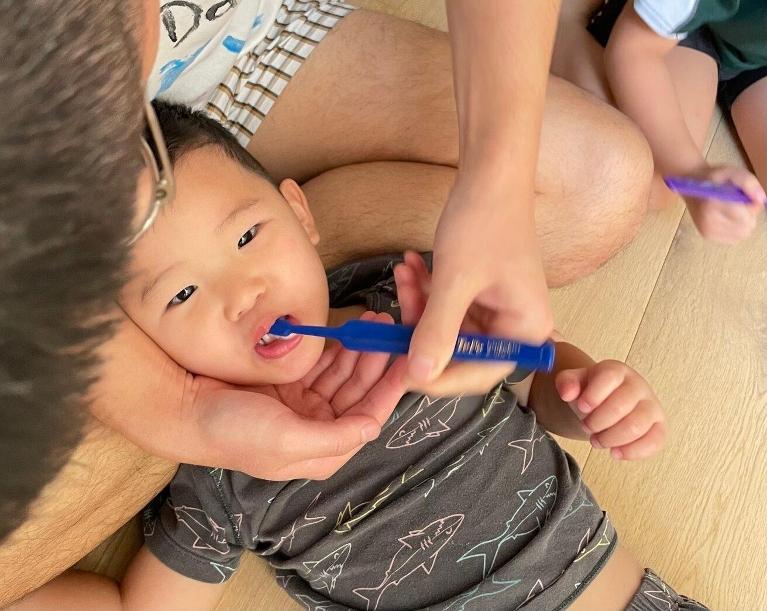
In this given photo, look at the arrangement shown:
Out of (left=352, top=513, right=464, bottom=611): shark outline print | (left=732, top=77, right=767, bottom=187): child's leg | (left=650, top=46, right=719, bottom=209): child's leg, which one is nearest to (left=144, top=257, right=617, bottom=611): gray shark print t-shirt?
(left=352, top=513, right=464, bottom=611): shark outline print

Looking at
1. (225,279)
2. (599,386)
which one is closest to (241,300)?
(225,279)

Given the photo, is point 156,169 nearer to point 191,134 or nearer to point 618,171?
point 191,134

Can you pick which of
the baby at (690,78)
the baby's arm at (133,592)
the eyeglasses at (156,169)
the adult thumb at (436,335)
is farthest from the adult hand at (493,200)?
the baby's arm at (133,592)

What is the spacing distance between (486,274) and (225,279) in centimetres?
24

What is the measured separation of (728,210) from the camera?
0.87 m

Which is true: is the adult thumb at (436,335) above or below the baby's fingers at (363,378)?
above

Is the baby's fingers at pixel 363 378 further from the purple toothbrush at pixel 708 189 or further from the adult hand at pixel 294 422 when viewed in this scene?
the purple toothbrush at pixel 708 189

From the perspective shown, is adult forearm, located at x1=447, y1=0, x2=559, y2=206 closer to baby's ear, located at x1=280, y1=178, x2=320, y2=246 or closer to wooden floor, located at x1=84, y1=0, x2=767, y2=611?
baby's ear, located at x1=280, y1=178, x2=320, y2=246

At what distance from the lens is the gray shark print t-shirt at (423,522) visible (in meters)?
0.74

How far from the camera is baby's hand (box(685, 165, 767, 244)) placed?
32.7 inches

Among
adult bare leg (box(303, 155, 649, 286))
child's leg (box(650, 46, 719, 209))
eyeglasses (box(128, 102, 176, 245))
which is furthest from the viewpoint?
child's leg (box(650, 46, 719, 209))

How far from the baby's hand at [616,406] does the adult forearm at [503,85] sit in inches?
8.4

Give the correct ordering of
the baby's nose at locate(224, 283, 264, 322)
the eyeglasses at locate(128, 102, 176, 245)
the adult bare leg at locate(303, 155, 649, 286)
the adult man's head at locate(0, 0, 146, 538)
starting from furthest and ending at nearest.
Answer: the adult bare leg at locate(303, 155, 649, 286)
the baby's nose at locate(224, 283, 264, 322)
the eyeglasses at locate(128, 102, 176, 245)
the adult man's head at locate(0, 0, 146, 538)

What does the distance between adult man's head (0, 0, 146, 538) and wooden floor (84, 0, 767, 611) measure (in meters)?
0.65
